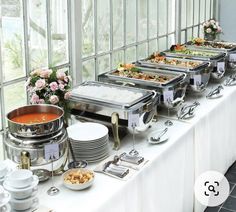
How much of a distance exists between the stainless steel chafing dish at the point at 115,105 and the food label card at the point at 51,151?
38cm

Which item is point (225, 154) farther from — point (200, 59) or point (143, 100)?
point (143, 100)

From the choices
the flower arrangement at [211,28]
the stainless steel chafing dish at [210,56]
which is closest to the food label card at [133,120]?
the stainless steel chafing dish at [210,56]

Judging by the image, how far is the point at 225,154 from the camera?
2.61 meters

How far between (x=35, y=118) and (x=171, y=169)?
0.63 m

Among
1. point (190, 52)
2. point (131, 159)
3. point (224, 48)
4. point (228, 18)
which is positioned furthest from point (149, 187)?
point (228, 18)

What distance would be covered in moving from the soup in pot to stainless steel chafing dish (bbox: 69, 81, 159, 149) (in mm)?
261

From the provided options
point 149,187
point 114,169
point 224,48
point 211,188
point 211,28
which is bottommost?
point 211,188

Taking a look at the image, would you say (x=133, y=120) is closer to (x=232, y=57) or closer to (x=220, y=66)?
(x=220, y=66)

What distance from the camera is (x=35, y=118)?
1.56 metres

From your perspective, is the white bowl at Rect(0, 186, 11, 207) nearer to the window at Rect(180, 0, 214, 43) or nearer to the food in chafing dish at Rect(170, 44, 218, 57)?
the food in chafing dish at Rect(170, 44, 218, 57)

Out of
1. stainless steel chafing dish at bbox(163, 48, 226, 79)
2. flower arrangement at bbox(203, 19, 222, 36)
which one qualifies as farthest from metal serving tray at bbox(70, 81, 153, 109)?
flower arrangement at bbox(203, 19, 222, 36)

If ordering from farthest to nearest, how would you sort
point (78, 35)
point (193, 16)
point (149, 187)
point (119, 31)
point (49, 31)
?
point (193, 16), point (119, 31), point (78, 35), point (49, 31), point (149, 187)

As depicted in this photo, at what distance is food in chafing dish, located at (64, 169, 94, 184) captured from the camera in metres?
1.45

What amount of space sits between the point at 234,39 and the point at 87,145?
3227 millimetres
